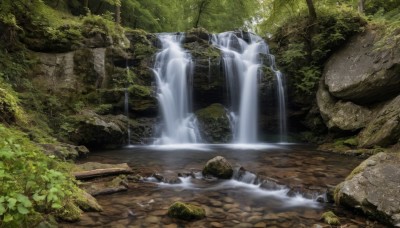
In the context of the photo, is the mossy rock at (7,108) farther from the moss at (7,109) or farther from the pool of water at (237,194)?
the pool of water at (237,194)

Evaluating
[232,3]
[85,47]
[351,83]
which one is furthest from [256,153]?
[232,3]

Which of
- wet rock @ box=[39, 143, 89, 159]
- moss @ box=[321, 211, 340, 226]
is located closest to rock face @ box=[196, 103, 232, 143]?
wet rock @ box=[39, 143, 89, 159]

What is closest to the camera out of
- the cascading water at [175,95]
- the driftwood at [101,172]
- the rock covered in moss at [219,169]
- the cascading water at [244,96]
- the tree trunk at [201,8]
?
the driftwood at [101,172]

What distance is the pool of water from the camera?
4.54 m

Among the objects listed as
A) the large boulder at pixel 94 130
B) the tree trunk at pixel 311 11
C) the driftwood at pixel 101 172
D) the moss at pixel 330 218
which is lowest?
the moss at pixel 330 218

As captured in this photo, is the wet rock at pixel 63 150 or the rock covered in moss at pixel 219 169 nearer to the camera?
the wet rock at pixel 63 150

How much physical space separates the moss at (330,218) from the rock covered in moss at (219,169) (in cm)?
252

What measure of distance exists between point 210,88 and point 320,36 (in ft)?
16.8

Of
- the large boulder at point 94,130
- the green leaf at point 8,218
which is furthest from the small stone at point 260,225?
the large boulder at point 94,130

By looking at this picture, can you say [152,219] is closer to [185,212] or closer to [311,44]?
[185,212]

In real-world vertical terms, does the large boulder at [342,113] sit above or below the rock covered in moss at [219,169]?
above

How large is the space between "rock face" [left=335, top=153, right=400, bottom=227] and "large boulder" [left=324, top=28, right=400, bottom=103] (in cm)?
575

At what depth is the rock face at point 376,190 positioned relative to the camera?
170 inches

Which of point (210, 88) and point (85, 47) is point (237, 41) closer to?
point (210, 88)
